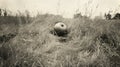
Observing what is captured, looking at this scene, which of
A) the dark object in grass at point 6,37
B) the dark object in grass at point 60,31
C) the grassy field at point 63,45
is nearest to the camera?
the grassy field at point 63,45

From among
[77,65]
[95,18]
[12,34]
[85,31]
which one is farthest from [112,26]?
[12,34]

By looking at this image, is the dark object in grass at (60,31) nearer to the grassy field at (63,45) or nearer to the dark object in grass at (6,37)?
the grassy field at (63,45)

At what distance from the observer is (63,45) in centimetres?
480

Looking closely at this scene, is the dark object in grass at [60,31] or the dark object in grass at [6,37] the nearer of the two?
the dark object in grass at [6,37]

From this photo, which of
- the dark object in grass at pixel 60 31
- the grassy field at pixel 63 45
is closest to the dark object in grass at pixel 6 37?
the grassy field at pixel 63 45

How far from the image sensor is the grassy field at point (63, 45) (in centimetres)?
362

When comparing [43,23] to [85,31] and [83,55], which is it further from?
[83,55]

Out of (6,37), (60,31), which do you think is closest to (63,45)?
(60,31)

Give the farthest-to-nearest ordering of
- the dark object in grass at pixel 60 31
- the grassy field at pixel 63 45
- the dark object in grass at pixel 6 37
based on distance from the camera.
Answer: the dark object in grass at pixel 60 31, the dark object in grass at pixel 6 37, the grassy field at pixel 63 45

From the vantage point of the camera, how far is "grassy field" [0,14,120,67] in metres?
3.62

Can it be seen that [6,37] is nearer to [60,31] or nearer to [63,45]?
[63,45]

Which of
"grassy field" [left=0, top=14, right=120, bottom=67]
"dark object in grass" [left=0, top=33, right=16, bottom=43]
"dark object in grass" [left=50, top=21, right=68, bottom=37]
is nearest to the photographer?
"grassy field" [left=0, top=14, right=120, bottom=67]

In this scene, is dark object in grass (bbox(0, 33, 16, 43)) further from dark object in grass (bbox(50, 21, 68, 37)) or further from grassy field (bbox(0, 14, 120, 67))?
dark object in grass (bbox(50, 21, 68, 37))

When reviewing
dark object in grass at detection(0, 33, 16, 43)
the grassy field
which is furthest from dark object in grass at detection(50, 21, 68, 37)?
dark object in grass at detection(0, 33, 16, 43)
